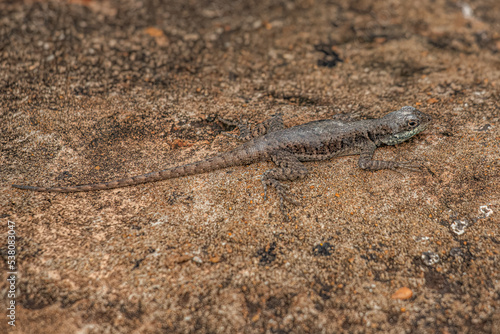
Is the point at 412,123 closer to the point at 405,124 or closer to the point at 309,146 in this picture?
the point at 405,124

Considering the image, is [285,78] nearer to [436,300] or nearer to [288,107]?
[288,107]

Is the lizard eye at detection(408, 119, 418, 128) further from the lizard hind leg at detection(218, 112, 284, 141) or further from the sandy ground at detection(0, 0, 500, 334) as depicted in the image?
the lizard hind leg at detection(218, 112, 284, 141)

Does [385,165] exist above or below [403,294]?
above

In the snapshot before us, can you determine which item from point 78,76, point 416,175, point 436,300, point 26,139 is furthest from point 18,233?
point 416,175

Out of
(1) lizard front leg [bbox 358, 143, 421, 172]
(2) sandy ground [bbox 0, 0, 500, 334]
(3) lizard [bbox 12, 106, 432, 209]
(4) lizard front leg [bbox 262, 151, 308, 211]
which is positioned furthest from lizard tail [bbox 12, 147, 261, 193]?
(1) lizard front leg [bbox 358, 143, 421, 172]

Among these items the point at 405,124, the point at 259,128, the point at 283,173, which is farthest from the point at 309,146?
the point at 405,124

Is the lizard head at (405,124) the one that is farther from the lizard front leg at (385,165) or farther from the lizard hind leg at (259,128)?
the lizard hind leg at (259,128)

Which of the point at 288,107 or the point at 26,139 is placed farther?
the point at 288,107
